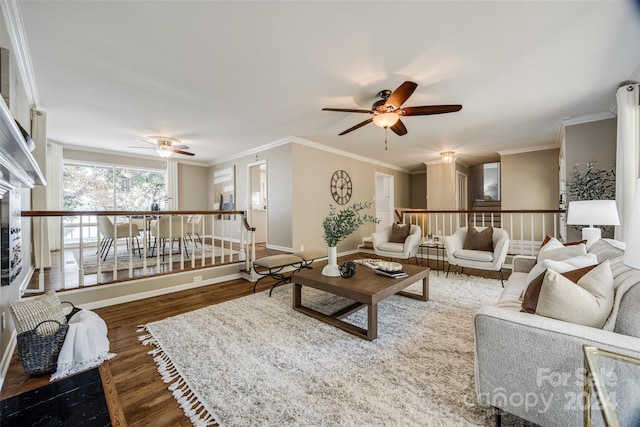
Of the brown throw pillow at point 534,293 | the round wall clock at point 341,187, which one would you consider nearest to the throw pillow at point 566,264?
the brown throw pillow at point 534,293

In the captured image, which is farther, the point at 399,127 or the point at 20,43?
the point at 399,127

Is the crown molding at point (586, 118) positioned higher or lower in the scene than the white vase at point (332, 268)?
higher

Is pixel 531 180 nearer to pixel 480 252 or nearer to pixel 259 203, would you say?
pixel 480 252

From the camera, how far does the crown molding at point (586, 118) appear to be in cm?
373

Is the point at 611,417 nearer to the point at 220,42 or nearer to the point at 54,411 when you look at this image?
the point at 54,411

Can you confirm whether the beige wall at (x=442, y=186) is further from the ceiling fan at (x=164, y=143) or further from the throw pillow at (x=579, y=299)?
the ceiling fan at (x=164, y=143)

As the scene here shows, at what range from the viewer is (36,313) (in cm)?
→ 180

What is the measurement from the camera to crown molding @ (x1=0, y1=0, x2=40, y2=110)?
1.72m

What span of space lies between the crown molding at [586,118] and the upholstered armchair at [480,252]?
2.10m

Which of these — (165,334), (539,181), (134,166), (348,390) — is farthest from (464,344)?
(134,166)

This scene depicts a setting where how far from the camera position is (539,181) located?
581 centimetres

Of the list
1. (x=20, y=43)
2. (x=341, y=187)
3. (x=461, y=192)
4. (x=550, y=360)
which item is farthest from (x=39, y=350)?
(x=461, y=192)

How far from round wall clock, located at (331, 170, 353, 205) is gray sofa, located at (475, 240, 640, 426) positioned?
4741mm

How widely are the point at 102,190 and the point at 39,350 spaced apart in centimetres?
566
